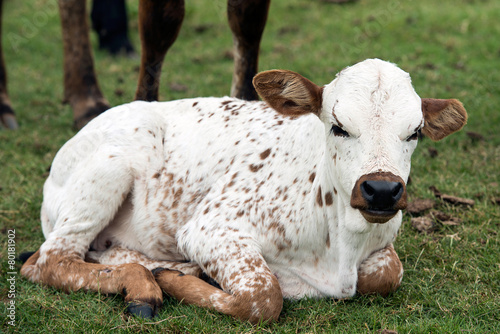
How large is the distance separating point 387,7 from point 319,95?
8.46 m

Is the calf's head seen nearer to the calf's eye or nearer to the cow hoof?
the calf's eye

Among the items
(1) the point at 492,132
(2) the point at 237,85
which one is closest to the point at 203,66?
(2) the point at 237,85

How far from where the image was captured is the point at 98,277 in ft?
13.5

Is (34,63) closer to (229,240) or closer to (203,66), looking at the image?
(203,66)

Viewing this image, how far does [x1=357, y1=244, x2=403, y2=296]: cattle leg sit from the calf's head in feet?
1.50

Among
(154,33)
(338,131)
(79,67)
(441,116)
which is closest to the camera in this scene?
(338,131)

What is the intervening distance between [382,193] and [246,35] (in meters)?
3.08

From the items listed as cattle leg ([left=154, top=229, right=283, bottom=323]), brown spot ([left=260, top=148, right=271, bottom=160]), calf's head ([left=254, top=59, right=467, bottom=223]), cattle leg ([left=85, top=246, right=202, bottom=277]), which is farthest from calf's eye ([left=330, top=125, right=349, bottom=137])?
cattle leg ([left=85, top=246, right=202, bottom=277])

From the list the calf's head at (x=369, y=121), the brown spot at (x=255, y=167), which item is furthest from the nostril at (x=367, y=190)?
the brown spot at (x=255, y=167)

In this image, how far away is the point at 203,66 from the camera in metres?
9.91

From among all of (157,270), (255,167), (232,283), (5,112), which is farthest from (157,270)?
(5,112)

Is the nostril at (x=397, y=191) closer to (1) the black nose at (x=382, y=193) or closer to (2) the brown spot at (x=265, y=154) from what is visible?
(1) the black nose at (x=382, y=193)

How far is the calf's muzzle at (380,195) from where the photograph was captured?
10.5 feet

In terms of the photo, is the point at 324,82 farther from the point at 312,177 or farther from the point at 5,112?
the point at 312,177
